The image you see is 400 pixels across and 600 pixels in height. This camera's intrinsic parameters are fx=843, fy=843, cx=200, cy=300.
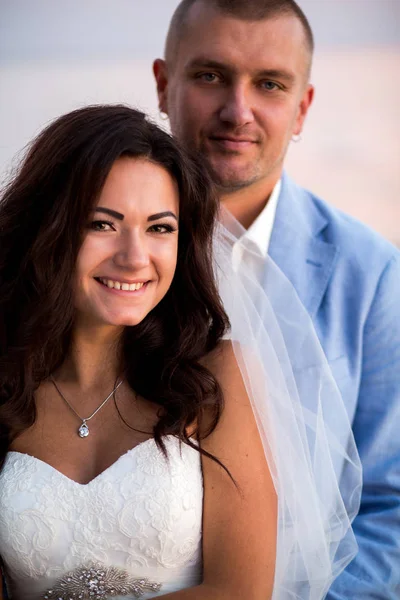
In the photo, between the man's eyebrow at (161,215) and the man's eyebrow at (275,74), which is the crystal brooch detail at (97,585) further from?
the man's eyebrow at (275,74)

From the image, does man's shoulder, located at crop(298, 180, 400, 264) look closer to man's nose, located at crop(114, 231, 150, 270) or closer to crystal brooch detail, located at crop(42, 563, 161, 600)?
man's nose, located at crop(114, 231, 150, 270)

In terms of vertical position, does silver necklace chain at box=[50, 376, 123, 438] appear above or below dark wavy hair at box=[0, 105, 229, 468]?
below

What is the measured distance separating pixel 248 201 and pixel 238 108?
1.16ft

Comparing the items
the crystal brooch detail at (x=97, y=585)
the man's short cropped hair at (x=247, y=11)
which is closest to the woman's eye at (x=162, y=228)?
the crystal brooch detail at (x=97, y=585)

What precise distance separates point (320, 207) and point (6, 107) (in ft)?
12.6

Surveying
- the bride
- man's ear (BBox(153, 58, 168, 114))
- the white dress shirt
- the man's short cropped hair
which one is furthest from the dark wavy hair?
man's ear (BBox(153, 58, 168, 114))

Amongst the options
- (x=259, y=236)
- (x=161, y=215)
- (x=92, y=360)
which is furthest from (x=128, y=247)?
(x=259, y=236)

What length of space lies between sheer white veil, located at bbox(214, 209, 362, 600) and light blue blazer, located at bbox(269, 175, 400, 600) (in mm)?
134

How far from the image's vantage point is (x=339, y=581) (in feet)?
8.37

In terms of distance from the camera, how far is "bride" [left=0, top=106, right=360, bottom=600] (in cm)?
215

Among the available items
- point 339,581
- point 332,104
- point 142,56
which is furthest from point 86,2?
point 339,581

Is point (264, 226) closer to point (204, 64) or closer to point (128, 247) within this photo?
point (204, 64)

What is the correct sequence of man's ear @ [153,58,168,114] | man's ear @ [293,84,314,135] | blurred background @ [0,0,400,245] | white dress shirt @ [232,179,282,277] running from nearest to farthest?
white dress shirt @ [232,179,282,277] < man's ear @ [293,84,314,135] < man's ear @ [153,58,168,114] < blurred background @ [0,0,400,245]

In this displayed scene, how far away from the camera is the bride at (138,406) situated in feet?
7.04
